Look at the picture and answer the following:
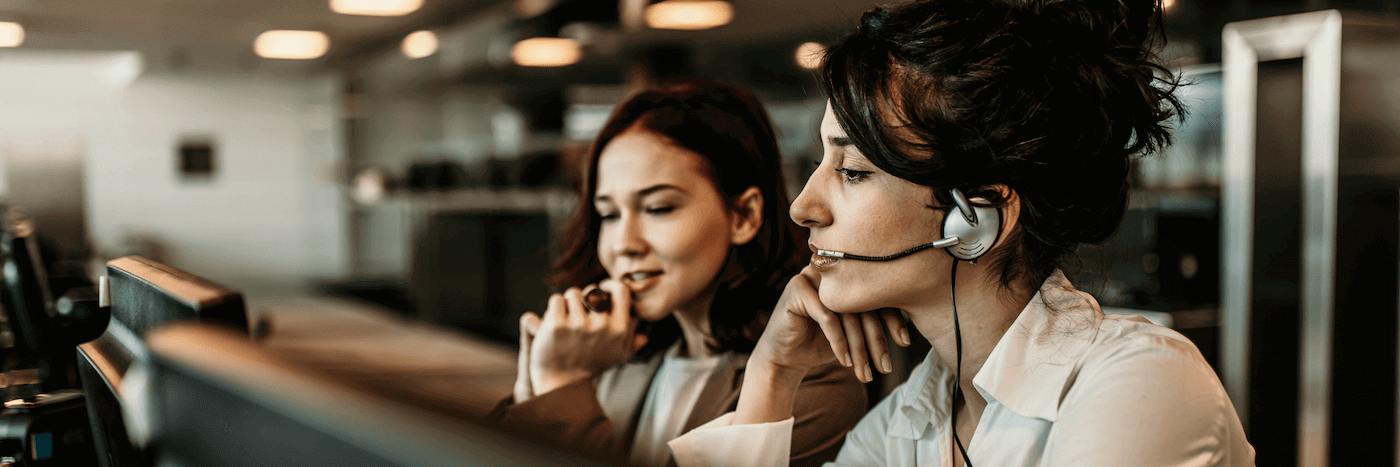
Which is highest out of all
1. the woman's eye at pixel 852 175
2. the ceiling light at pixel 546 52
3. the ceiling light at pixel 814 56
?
the ceiling light at pixel 546 52

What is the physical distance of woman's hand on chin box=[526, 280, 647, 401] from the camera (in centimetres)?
120

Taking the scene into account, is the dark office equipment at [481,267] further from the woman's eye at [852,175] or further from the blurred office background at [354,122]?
the woman's eye at [852,175]

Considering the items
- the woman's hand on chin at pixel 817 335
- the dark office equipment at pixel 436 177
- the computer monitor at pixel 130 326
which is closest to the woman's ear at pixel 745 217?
the woman's hand on chin at pixel 817 335

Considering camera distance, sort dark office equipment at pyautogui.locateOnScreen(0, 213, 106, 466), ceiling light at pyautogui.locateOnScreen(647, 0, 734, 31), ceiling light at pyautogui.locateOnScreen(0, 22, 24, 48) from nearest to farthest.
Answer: dark office equipment at pyautogui.locateOnScreen(0, 213, 106, 466)
ceiling light at pyautogui.locateOnScreen(647, 0, 734, 31)
ceiling light at pyautogui.locateOnScreen(0, 22, 24, 48)

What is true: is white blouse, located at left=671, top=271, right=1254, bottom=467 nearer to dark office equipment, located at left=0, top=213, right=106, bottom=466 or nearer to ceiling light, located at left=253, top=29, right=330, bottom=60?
dark office equipment, located at left=0, top=213, right=106, bottom=466

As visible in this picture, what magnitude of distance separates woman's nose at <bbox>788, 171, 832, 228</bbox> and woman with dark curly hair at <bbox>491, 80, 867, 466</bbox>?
313mm

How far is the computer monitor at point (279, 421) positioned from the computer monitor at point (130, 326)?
0.02 metres

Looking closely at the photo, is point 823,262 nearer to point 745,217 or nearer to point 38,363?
point 745,217

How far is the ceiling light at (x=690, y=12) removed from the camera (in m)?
4.52

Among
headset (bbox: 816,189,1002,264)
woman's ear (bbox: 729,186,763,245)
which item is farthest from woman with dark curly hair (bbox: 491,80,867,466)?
headset (bbox: 816,189,1002,264)

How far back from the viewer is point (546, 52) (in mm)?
6570

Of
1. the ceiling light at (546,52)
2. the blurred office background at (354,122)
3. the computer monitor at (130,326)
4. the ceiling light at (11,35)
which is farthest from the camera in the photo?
the ceiling light at (546,52)

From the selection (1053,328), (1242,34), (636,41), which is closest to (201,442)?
(1053,328)

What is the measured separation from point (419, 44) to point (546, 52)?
1.29 m
